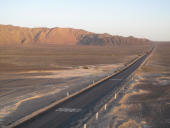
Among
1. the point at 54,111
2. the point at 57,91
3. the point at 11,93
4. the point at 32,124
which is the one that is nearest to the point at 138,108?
the point at 54,111

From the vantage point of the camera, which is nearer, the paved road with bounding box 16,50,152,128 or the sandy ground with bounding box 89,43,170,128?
the paved road with bounding box 16,50,152,128

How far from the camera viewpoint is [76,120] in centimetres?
1570

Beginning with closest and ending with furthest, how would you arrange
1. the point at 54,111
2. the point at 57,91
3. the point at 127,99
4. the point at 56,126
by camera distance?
the point at 56,126 < the point at 54,111 < the point at 127,99 < the point at 57,91

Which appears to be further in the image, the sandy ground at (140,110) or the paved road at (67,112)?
the sandy ground at (140,110)

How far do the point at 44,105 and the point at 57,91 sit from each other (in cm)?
651

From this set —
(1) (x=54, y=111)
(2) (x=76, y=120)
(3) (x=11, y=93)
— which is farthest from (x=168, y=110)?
(3) (x=11, y=93)

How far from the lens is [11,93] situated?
25.6 meters

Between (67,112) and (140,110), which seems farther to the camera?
(140,110)

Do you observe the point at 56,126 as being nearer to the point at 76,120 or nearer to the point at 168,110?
the point at 76,120

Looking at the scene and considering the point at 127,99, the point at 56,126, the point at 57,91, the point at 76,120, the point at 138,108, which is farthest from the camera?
the point at 57,91

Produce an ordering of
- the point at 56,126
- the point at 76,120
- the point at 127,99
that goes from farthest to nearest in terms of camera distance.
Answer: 1. the point at 127,99
2. the point at 76,120
3. the point at 56,126

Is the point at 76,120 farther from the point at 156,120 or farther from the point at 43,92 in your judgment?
the point at 43,92

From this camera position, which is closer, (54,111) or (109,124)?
(109,124)

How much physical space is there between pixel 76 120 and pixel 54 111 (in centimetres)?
290
